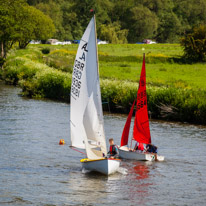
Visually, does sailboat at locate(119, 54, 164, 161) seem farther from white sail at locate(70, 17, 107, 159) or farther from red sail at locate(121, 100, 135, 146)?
white sail at locate(70, 17, 107, 159)

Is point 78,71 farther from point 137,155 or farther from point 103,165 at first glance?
point 137,155

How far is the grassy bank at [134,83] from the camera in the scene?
152 feet

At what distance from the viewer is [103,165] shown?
80.3 feet

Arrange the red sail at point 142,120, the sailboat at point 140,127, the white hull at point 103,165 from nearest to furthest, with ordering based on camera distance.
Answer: the white hull at point 103,165 → the sailboat at point 140,127 → the red sail at point 142,120

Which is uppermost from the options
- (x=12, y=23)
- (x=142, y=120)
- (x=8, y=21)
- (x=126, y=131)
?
(x=8, y=21)

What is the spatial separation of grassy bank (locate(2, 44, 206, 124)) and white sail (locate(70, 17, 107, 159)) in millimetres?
20932

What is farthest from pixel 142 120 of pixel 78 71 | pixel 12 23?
pixel 12 23

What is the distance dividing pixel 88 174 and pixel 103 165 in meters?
1.67

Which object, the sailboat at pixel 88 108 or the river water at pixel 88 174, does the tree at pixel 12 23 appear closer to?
the river water at pixel 88 174

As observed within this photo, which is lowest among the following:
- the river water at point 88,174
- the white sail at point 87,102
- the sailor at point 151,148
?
the river water at point 88,174

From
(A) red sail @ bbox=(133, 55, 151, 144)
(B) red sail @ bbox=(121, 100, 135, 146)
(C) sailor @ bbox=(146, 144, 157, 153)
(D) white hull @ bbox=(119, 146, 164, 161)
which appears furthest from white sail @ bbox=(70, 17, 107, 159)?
(A) red sail @ bbox=(133, 55, 151, 144)

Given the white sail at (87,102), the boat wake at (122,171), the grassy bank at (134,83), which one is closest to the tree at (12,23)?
the grassy bank at (134,83)

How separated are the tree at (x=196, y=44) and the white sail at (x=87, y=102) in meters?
62.7

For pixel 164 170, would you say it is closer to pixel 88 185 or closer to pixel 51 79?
pixel 88 185
